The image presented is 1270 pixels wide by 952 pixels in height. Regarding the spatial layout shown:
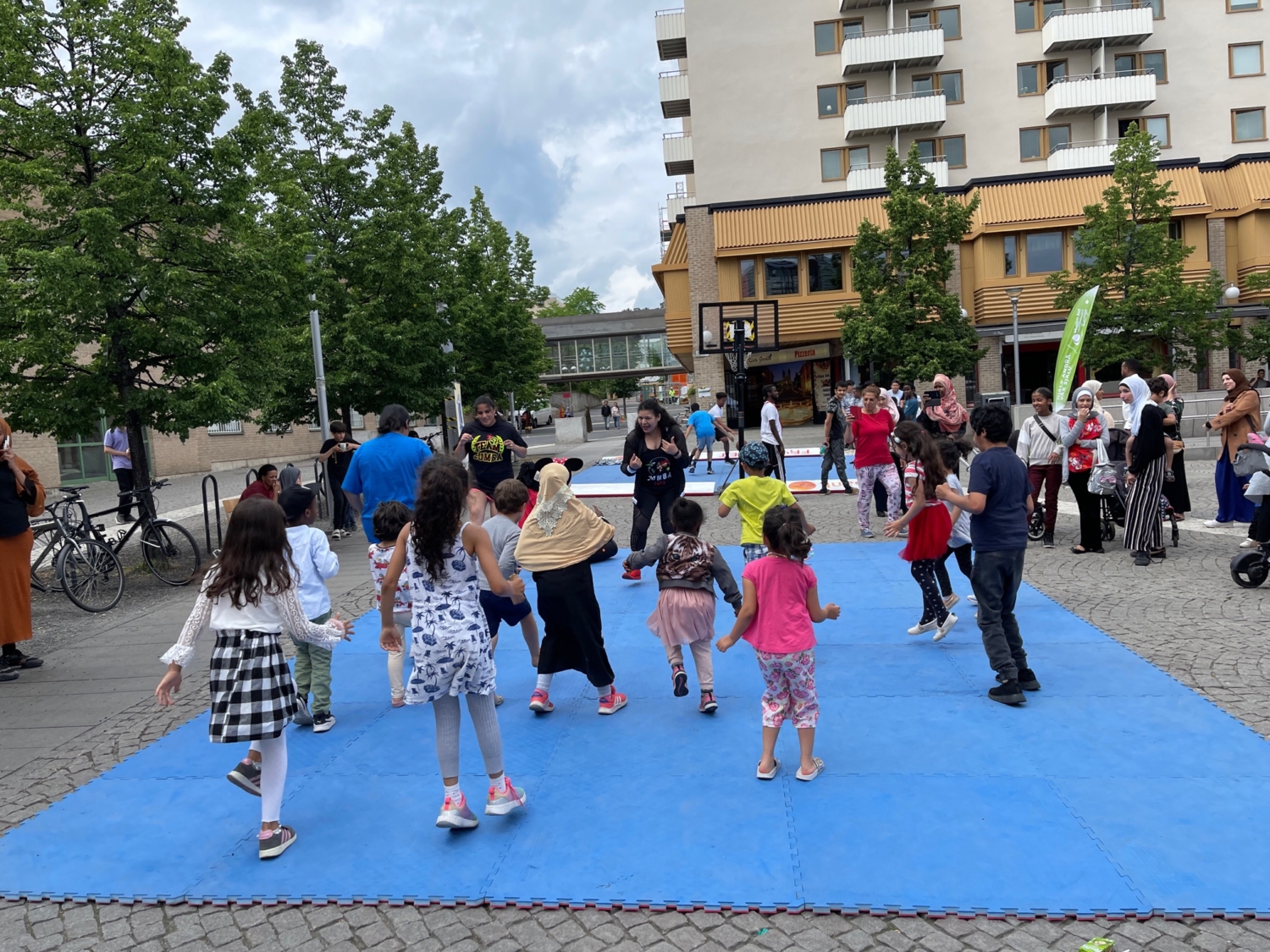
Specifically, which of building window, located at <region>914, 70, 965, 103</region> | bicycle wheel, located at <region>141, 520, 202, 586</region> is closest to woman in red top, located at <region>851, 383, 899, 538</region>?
bicycle wheel, located at <region>141, 520, 202, 586</region>

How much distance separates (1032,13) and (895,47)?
634 centimetres

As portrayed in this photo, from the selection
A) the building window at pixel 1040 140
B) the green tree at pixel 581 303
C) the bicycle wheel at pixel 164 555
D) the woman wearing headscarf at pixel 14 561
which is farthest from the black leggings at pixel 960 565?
the green tree at pixel 581 303

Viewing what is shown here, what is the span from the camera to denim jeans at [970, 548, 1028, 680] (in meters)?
5.69

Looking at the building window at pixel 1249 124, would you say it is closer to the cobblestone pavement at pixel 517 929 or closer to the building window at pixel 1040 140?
the building window at pixel 1040 140

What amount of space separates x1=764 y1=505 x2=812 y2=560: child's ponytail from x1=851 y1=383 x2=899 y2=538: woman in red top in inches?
260

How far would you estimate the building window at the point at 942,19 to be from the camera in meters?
38.3

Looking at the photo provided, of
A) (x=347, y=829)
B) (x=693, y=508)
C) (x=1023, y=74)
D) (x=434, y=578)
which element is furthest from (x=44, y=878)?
(x=1023, y=74)

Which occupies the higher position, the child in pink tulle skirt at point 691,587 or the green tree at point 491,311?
the green tree at point 491,311

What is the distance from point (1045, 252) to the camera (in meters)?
33.2

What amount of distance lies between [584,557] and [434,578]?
1.47 m

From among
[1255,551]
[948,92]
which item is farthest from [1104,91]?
[1255,551]

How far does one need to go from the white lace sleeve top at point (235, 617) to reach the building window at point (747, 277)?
31269 millimetres

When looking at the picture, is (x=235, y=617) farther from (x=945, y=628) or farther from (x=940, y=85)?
(x=940, y=85)

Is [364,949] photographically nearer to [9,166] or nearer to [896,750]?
[896,750]
